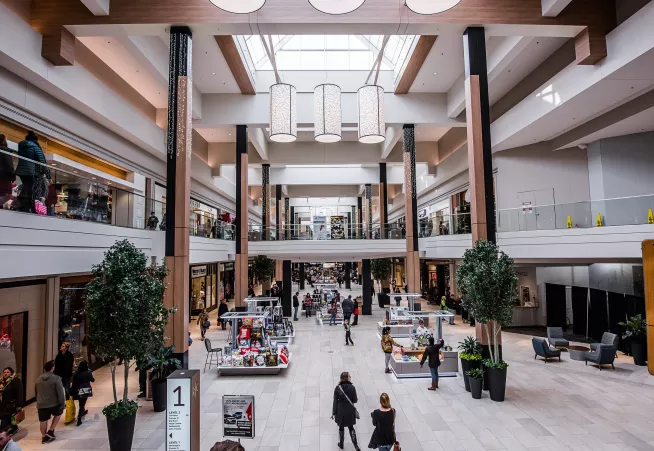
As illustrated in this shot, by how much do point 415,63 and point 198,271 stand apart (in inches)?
620

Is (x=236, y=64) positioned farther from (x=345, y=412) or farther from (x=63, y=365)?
(x=345, y=412)

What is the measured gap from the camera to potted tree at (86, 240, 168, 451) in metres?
6.43

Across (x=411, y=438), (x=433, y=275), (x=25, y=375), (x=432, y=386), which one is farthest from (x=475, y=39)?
(x=433, y=275)

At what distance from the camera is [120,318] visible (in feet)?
21.5

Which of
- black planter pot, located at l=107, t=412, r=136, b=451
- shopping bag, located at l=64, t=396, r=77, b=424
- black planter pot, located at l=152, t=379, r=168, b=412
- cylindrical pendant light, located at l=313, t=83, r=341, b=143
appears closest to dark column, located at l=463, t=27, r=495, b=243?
cylindrical pendant light, located at l=313, t=83, r=341, b=143

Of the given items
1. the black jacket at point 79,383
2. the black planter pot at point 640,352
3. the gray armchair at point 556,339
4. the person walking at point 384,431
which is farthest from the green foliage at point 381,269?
the person walking at point 384,431

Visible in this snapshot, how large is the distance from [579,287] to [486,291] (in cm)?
1018

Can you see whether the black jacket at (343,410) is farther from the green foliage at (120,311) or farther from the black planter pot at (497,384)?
the black planter pot at (497,384)

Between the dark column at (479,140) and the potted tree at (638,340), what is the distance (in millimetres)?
5609

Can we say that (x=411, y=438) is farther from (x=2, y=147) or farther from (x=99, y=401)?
(x=2, y=147)

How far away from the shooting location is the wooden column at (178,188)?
31.7 feet

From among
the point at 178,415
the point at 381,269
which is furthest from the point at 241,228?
the point at 178,415

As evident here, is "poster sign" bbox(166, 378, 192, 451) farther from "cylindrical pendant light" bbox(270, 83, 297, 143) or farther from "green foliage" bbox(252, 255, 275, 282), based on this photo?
"green foliage" bbox(252, 255, 275, 282)

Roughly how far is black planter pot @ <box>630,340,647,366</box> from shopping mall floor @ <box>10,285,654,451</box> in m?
0.26
